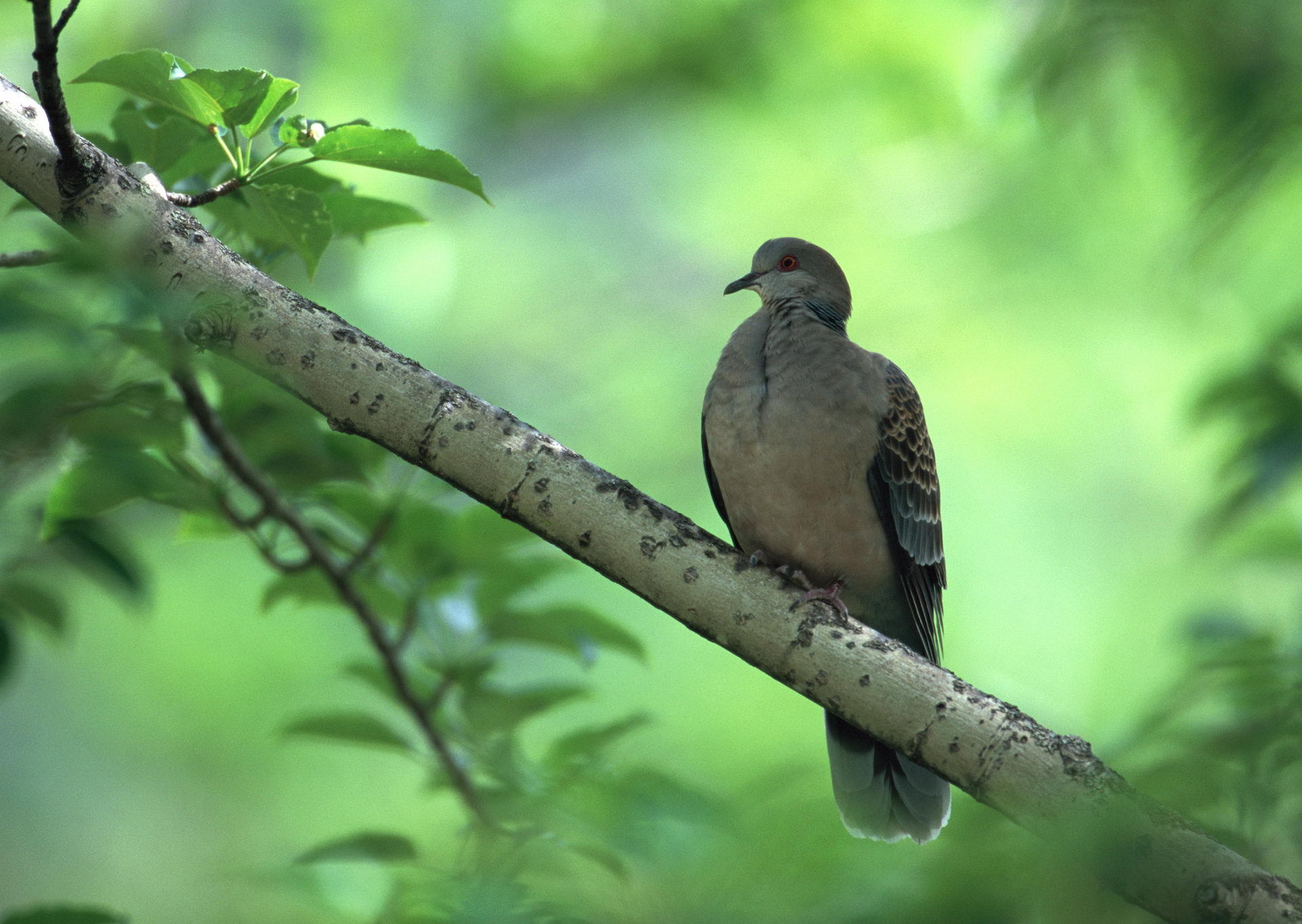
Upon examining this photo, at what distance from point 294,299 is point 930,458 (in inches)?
88.4

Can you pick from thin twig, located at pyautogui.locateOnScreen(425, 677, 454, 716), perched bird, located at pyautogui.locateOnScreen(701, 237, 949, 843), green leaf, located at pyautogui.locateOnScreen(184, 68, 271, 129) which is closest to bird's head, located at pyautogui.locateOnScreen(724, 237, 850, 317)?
perched bird, located at pyautogui.locateOnScreen(701, 237, 949, 843)

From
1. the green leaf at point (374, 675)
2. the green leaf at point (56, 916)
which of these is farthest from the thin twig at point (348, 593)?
the green leaf at point (56, 916)

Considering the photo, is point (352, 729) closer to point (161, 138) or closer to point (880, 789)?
point (161, 138)

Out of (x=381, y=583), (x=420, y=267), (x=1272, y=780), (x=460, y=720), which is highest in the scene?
(x=420, y=267)

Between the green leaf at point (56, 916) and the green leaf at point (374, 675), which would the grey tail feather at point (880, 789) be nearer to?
the green leaf at point (374, 675)

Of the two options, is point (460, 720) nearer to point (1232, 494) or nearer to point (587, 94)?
point (1232, 494)

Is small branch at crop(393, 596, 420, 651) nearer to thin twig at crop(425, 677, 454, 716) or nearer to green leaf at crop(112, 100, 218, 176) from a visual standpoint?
thin twig at crop(425, 677, 454, 716)

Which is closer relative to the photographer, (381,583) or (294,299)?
(294,299)

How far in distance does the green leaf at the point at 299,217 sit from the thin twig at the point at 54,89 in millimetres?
300

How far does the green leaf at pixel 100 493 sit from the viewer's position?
77.4 inches

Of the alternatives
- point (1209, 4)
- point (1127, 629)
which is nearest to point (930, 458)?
point (1209, 4)

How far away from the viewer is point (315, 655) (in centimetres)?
994

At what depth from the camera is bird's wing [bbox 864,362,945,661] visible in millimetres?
3510

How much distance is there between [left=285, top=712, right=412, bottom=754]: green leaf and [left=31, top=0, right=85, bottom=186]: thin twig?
1286 millimetres
